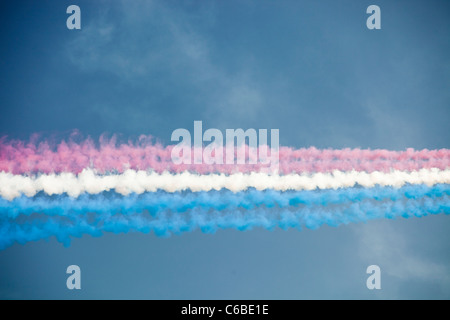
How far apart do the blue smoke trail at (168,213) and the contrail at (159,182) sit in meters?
0.24

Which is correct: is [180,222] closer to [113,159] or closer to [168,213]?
[168,213]

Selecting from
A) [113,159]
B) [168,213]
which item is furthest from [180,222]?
[113,159]

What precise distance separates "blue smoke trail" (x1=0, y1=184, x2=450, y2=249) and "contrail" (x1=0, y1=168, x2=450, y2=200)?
0.24 meters

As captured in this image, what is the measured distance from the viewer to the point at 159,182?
714 inches

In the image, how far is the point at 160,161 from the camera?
18.3 meters

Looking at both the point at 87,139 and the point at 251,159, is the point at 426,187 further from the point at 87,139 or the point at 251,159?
the point at 87,139

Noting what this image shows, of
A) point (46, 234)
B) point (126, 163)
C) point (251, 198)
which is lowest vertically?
point (46, 234)

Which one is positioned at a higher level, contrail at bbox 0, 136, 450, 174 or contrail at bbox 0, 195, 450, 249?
contrail at bbox 0, 136, 450, 174

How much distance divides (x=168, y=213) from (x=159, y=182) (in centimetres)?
116


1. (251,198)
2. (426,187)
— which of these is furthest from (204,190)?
(426,187)

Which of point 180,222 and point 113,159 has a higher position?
point 113,159

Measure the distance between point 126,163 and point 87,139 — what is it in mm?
1623

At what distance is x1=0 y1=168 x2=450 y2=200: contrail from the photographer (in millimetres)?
17734

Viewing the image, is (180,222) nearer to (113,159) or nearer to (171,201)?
(171,201)
